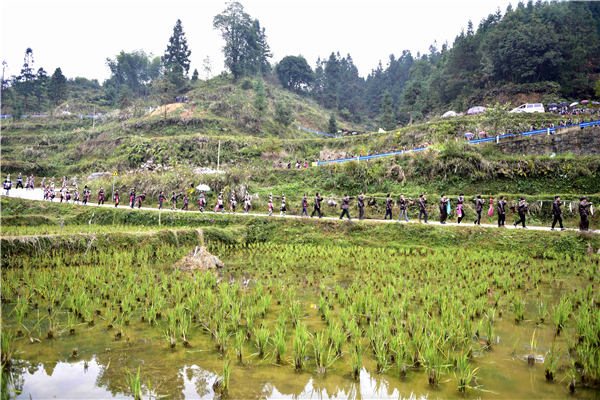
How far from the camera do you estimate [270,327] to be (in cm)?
550

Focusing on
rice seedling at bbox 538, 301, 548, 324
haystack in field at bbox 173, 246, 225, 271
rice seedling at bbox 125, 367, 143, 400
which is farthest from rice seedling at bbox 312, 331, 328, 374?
haystack in field at bbox 173, 246, 225, 271

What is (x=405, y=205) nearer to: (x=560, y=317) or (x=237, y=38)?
(x=560, y=317)

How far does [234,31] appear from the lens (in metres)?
56.9

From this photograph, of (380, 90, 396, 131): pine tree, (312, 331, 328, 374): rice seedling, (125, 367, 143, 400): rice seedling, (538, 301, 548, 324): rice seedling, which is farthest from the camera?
(380, 90, 396, 131): pine tree

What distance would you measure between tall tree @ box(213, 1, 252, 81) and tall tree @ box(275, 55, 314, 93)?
11157mm

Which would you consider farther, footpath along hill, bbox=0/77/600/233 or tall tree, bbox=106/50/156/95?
tall tree, bbox=106/50/156/95

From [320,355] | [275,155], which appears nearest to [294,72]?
[275,155]

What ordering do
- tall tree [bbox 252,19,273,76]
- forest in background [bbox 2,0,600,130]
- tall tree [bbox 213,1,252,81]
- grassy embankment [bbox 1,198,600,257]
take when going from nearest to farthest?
grassy embankment [bbox 1,198,600,257] → forest in background [bbox 2,0,600,130] → tall tree [bbox 213,1,252,81] → tall tree [bbox 252,19,273,76]

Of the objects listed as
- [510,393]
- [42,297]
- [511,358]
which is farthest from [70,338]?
[511,358]

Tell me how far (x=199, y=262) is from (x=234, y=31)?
56.4 meters

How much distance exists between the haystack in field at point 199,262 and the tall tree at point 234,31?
51.1 m

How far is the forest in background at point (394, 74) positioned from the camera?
40.6 m

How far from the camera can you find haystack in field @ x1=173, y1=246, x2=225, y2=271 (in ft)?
32.2

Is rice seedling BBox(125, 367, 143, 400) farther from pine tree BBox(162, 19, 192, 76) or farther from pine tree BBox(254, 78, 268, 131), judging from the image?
pine tree BBox(162, 19, 192, 76)
